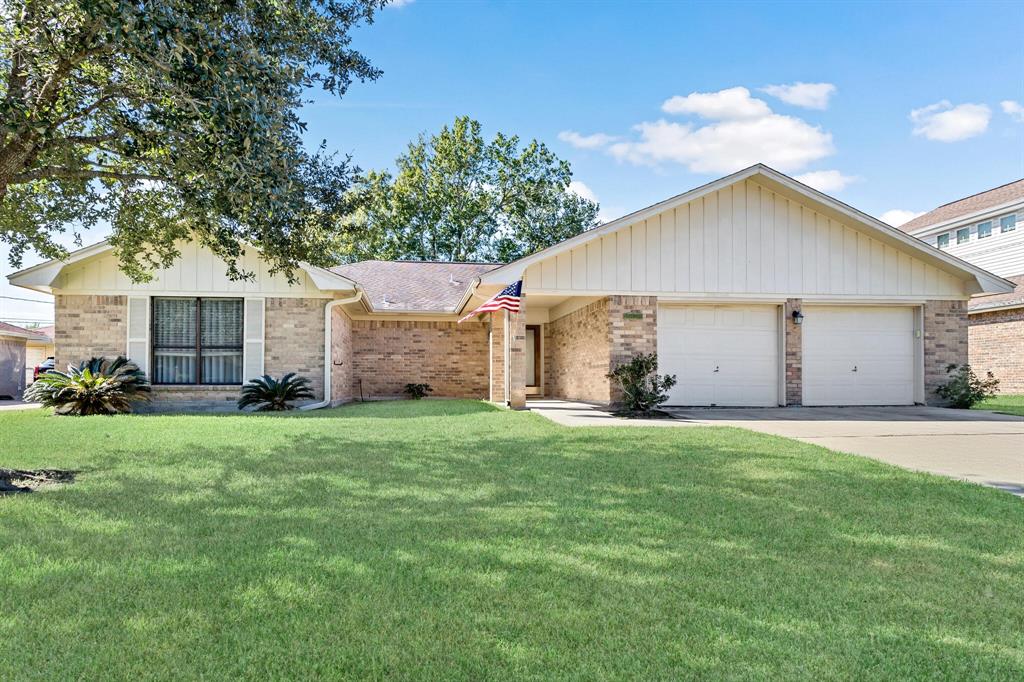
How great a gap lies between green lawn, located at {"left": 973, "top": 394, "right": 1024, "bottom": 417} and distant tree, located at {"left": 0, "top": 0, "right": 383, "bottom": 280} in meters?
13.9

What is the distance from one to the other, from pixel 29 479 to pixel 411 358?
12838 millimetres

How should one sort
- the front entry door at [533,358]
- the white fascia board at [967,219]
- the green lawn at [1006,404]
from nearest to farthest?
1. the green lawn at [1006,404]
2. the front entry door at [533,358]
3. the white fascia board at [967,219]

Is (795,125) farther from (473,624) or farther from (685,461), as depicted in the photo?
(473,624)

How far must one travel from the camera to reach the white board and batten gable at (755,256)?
1308cm

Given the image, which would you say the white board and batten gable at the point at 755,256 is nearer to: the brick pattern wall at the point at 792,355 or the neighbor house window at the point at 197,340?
the brick pattern wall at the point at 792,355

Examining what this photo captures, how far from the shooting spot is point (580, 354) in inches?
632

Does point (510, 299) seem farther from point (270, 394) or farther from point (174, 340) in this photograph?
point (174, 340)

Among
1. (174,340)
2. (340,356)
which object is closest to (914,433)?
(340,356)

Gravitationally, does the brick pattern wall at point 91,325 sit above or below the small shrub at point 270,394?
above

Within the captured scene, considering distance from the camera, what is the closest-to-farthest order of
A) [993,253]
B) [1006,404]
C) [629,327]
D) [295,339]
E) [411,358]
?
[629,327]
[295,339]
[1006,404]
[411,358]
[993,253]

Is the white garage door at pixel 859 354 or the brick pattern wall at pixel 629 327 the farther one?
the white garage door at pixel 859 354

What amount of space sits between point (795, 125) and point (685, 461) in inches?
839

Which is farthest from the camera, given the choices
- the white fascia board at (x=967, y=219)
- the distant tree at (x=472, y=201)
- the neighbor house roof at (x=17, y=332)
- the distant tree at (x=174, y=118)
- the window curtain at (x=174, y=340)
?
the distant tree at (x=472, y=201)

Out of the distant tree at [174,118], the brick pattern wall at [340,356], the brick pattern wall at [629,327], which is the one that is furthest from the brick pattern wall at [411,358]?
the distant tree at [174,118]
